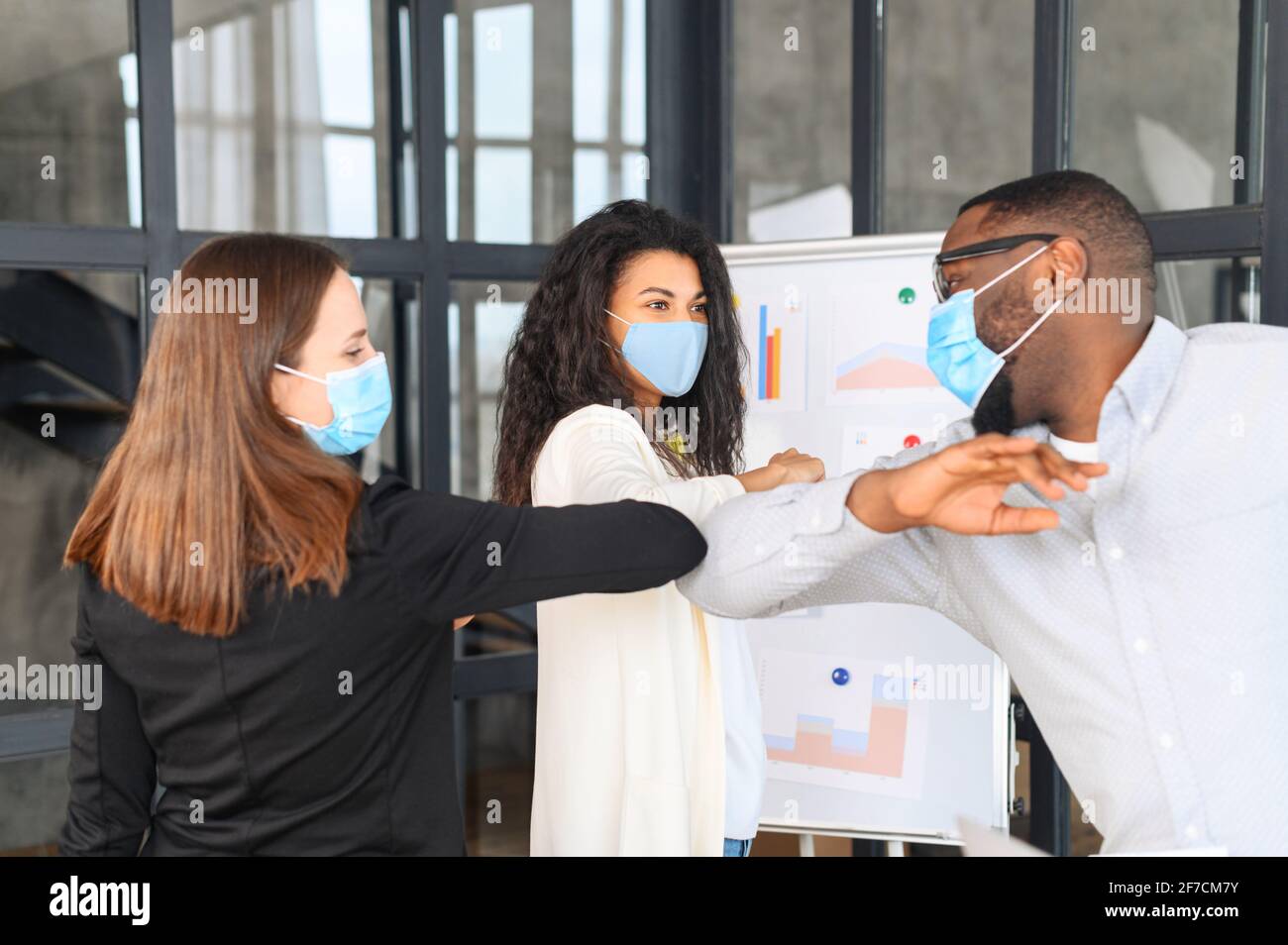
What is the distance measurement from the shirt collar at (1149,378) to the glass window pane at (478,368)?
209 cm

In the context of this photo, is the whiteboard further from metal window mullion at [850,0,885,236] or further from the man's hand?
the man's hand

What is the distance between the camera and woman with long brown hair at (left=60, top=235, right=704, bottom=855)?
→ 135 centimetres

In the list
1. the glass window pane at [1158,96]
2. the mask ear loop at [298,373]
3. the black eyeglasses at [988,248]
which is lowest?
the mask ear loop at [298,373]

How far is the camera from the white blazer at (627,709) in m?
1.88

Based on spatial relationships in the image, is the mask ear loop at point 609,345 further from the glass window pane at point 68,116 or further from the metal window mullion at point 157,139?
the glass window pane at point 68,116

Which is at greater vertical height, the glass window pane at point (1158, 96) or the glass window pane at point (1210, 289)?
the glass window pane at point (1158, 96)

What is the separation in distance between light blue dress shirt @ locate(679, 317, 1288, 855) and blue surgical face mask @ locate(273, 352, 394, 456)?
0.48 m

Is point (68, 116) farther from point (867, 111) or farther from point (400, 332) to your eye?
point (867, 111)

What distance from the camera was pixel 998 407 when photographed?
1593mm

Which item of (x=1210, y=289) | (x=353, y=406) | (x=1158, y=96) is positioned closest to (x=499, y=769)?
(x=353, y=406)

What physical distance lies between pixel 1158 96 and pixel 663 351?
5.05m

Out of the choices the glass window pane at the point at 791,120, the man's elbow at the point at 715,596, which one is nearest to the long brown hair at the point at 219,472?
the man's elbow at the point at 715,596
